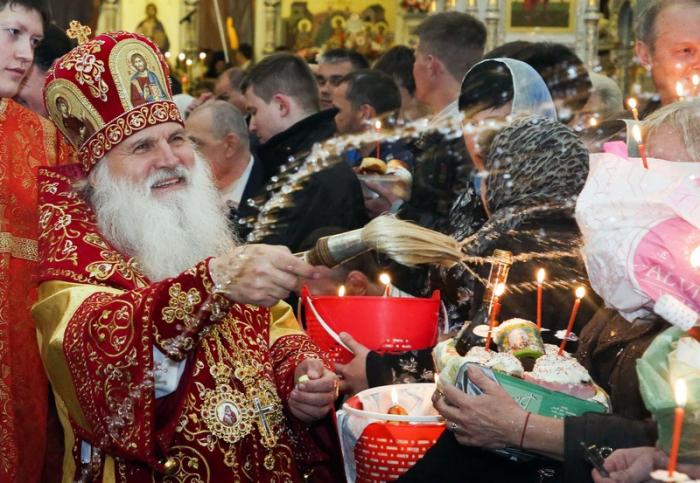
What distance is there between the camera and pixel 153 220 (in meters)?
3.52

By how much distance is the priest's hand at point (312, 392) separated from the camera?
3.35m

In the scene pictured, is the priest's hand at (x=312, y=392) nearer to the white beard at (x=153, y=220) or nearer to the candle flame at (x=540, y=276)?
the white beard at (x=153, y=220)

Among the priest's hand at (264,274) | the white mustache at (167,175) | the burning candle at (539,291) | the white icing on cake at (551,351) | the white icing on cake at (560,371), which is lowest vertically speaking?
the white icing on cake at (551,351)

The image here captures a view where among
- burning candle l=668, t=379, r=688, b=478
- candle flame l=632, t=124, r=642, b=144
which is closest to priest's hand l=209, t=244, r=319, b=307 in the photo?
candle flame l=632, t=124, r=642, b=144

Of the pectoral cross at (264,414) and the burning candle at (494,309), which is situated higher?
the burning candle at (494,309)

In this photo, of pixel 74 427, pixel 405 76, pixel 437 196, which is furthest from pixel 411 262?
pixel 405 76

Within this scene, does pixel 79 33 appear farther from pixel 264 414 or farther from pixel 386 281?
pixel 264 414

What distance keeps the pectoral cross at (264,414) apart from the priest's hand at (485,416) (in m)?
0.78

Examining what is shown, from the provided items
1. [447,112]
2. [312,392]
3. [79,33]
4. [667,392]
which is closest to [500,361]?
[667,392]

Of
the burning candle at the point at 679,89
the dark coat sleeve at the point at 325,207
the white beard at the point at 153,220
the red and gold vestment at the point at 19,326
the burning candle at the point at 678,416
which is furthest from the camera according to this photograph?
the dark coat sleeve at the point at 325,207

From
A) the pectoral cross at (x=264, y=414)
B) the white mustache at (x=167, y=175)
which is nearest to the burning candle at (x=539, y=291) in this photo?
the pectoral cross at (x=264, y=414)

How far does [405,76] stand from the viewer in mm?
7090

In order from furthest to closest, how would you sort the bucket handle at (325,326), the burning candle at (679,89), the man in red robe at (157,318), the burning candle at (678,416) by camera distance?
the burning candle at (679,89), the bucket handle at (325,326), the man in red robe at (157,318), the burning candle at (678,416)

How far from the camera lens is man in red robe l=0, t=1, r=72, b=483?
400 cm
